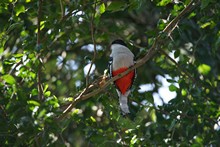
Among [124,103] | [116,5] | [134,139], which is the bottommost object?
[134,139]

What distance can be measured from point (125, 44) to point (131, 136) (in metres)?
1.13

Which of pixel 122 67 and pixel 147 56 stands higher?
pixel 122 67

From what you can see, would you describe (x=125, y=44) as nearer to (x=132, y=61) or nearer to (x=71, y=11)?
(x=132, y=61)

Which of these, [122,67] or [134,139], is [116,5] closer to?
[122,67]

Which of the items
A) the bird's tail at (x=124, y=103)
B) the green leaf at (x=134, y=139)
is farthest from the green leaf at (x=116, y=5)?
the green leaf at (x=134, y=139)

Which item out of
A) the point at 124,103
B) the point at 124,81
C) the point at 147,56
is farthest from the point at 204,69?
the point at 147,56

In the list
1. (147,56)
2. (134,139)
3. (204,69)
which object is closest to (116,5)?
(147,56)

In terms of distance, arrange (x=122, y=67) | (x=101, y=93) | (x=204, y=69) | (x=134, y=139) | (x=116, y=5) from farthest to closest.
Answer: (x=204, y=69) → (x=122, y=67) → (x=101, y=93) → (x=116, y=5) → (x=134, y=139)

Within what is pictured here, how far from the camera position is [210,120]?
16.3 feet

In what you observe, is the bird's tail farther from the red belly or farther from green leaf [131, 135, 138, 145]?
green leaf [131, 135, 138, 145]

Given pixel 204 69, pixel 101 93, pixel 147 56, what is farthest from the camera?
pixel 204 69

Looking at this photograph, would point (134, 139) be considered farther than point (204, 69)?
No

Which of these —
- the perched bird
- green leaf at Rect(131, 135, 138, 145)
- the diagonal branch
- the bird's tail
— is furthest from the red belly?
green leaf at Rect(131, 135, 138, 145)

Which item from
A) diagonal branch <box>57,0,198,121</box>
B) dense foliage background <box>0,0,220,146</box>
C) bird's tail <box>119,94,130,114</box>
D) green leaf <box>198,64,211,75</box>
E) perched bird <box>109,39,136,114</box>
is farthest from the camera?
green leaf <box>198,64,211,75</box>
